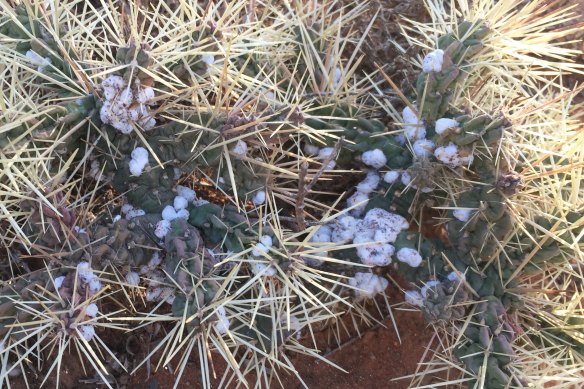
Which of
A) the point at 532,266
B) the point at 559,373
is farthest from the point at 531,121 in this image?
the point at 559,373

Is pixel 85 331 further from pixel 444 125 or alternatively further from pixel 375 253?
pixel 444 125

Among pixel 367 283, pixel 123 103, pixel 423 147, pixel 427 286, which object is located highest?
pixel 123 103

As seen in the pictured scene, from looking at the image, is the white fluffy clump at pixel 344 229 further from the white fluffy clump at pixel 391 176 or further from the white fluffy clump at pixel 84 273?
Answer: the white fluffy clump at pixel 84 273

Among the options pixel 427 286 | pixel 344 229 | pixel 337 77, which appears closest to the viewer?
pixel 427 286

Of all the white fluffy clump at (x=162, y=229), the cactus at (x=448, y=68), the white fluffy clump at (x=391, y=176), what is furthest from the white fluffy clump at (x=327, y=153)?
the white fluffy clump at (x=162, y=229)

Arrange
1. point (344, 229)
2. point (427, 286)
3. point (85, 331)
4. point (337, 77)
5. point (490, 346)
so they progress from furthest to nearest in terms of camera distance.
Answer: point (337, 77), point (344, 229), point (427, 286), point (490, 346), point (85, 331)

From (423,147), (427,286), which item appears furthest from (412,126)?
(427,286)
